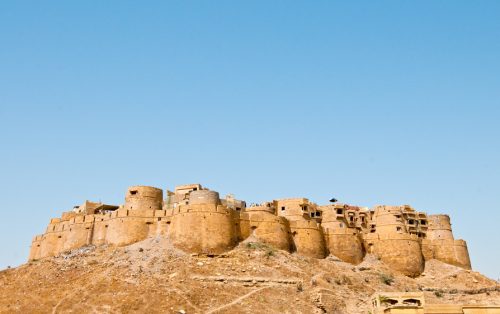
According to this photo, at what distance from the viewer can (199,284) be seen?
2836 centimetres

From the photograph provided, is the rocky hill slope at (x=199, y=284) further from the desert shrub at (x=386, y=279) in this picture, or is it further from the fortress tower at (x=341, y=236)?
the fortress tower at (x=341, y=236)

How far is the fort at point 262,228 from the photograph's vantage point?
34.4 metres

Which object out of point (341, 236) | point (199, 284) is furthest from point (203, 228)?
point (341, 236)

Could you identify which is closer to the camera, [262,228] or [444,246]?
[262,228]

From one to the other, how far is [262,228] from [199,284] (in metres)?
8.74

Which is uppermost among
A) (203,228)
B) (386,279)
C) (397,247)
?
(203,228)

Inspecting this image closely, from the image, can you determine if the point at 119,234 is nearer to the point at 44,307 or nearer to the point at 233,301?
the point at 44,307

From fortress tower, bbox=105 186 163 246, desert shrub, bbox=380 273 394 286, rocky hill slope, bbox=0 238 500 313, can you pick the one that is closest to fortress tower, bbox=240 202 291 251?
rocky hill slope, bbox=0 238 500 313

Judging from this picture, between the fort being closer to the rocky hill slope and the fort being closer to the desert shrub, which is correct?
the rocky hill slope

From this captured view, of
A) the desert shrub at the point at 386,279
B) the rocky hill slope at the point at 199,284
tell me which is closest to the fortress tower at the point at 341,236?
the rocky hill slope at the point at 199,284

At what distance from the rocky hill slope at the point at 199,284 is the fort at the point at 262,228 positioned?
1.16 metres

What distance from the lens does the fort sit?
1353 inches

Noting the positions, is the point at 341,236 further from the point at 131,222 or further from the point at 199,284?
the point at 131,222

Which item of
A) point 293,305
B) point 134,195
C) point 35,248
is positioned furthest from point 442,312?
point 35,248
